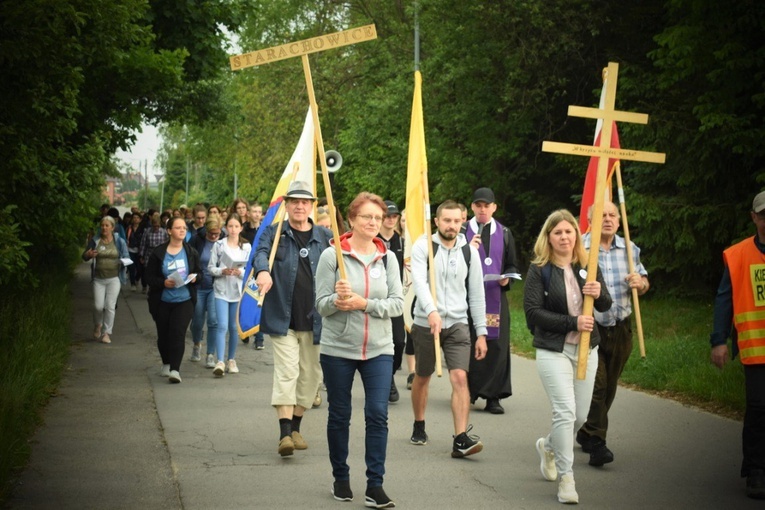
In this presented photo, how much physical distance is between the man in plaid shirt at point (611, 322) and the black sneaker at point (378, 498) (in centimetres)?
204

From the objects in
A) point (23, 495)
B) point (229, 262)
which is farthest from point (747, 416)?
point (229, 262)

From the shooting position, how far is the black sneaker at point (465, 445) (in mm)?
7789

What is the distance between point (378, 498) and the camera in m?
6.40

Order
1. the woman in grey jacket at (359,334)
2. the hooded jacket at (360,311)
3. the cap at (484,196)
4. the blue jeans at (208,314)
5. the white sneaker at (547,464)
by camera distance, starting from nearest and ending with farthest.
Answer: the woman in grey jacket at (359,334) → the hooded jacket at (360,311) → the white sneaker at (547,464) → the cap at (484,196) → the blue jeans at (208,314)

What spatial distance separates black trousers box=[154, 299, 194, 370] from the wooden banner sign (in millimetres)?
4907

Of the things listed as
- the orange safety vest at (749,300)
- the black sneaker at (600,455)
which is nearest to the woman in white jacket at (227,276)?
the black sneaker at (600,455)

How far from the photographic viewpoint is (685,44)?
741 inches

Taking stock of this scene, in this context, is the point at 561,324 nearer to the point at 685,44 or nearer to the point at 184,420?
the point at 184,420

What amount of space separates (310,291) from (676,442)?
3.12 meters

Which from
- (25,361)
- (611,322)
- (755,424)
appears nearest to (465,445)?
(611,322)

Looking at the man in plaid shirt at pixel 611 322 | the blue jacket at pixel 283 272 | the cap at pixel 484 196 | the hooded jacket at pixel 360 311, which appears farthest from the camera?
the cap at pixel 484 196

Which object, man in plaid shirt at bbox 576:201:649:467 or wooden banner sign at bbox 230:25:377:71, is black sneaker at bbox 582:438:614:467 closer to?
man in plaid shirt at bbox 576:201:649:467

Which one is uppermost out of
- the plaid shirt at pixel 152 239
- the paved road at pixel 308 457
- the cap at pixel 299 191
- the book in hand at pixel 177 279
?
the cap at pixel 299 191

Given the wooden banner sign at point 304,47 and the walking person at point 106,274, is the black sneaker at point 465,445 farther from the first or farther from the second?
the walking person at point 106,274
